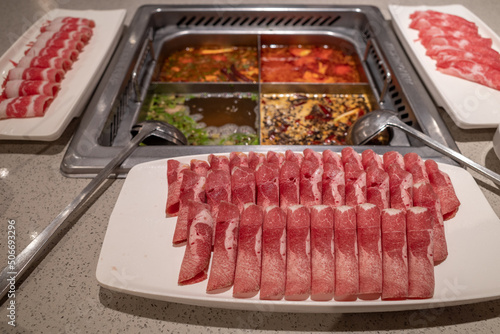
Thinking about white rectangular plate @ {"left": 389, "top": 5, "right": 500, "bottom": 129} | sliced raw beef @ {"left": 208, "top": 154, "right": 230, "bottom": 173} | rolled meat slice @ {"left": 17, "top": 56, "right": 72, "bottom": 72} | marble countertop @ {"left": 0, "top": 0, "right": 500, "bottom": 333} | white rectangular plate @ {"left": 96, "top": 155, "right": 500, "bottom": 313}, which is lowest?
marble countertop @ {"left": 0, "top": 0, "right": 500, "bottom": 333}

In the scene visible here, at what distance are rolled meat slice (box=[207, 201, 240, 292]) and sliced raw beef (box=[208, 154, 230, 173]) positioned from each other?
0.76 feet

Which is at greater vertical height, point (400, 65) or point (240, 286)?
point (400, 65)

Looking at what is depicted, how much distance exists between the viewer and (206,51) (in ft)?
8.11

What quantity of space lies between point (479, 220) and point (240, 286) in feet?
3.28

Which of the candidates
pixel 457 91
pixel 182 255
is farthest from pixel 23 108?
pixel 457 91

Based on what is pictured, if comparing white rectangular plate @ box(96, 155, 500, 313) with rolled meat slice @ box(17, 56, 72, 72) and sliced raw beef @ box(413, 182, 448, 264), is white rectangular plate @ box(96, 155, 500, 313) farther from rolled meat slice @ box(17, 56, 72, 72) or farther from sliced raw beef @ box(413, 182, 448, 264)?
rolled meat slice @ box(17, 56, 72, 72)

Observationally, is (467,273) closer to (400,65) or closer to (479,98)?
(479,98)

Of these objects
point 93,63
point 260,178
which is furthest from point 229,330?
point 93,63

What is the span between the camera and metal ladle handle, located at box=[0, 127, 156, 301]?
1.14 metres

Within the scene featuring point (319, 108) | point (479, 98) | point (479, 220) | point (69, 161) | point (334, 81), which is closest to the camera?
point (479, 220)

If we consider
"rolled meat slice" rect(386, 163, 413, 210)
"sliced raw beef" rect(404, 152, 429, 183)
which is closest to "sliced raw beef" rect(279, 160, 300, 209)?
"rolled meat slice" rect(386, 163, 413, 210)

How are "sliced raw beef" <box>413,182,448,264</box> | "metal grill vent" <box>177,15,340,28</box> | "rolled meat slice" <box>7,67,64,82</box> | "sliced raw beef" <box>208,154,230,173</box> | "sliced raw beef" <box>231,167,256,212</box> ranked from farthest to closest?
1. "metal grill vent" <box>177,15,340,28</box>
2. "rolled meat slice" <box>7,67,64,82</box>
3. "sliced raw beef" <box>208,154,230,173</box>
4. "sliced raw beef" <box>231,167,256,212</box>
5. "sliced raw beef" <box>413,182,448,264</box>

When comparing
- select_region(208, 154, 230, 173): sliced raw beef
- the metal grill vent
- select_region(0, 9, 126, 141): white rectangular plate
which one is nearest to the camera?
select_region(208, 154, 230, 173): sliced raw beef

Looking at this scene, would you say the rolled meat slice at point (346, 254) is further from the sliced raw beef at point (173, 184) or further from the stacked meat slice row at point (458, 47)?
the stacked meat slice row at point (458, 47)
